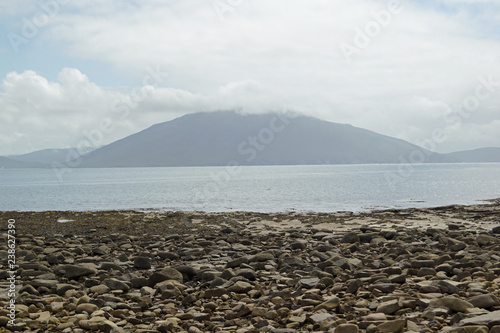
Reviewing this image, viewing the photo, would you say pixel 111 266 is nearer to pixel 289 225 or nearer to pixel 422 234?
pixel 422 234

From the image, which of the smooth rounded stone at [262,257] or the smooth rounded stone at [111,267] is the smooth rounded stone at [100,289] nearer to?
the smooth rounded stone at [111,267]

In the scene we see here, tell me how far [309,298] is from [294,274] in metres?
2.54

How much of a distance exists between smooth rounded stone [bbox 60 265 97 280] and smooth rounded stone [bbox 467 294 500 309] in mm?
9214

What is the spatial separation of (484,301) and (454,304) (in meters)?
0.58

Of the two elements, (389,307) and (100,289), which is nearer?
(389,307)

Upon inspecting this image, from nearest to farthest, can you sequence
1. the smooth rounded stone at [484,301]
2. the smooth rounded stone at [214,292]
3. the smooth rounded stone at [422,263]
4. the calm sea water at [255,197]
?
the smooth rounded stone at [484,301] → the smooth rounded stone at [214,292] → the smooth rounded stone at [422,263] → the calm sea water at [255,197]

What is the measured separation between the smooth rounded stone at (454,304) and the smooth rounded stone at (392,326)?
1248 millimetres

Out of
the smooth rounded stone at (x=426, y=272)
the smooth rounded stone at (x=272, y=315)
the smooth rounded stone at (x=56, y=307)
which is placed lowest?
the smooth rounded stone at (x=56, y=307)

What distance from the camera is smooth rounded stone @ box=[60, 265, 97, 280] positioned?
39.7 feet

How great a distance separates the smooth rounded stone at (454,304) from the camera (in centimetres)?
774

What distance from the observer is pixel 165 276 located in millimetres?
11375

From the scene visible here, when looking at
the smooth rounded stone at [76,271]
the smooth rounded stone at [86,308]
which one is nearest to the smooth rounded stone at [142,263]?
the smooth rounded stone at [76,271]

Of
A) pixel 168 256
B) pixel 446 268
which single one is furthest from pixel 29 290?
pixel 446 268

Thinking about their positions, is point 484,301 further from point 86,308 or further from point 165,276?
point 86,308
